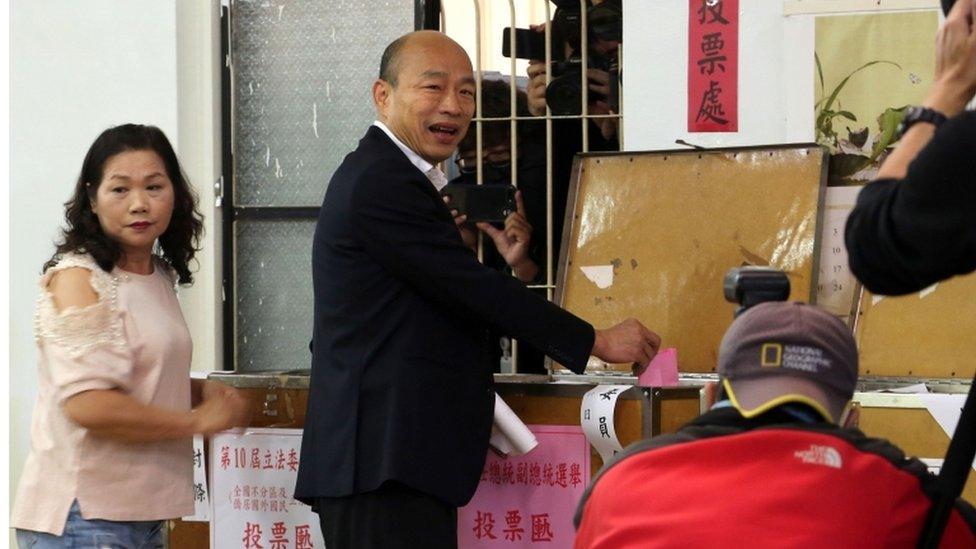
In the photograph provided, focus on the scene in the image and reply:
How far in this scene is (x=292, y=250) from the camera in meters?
6.02

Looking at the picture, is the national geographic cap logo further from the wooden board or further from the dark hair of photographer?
the wooden board

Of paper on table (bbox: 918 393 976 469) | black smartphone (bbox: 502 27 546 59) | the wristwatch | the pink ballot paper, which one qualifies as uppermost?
black smartphone (bbox: 502 27 546 59)

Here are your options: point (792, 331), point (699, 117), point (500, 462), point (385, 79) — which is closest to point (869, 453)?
point (792, 331)

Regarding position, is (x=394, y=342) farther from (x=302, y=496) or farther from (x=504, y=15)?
(x=504, y=15)

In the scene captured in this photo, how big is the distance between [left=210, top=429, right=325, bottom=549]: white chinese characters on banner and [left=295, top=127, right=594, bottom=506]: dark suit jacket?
49 centimetres

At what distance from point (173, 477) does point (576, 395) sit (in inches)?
39.1

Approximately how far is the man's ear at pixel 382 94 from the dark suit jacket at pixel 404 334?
281 millimetres

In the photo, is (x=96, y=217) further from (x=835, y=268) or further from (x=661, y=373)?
(x=835, y=268)

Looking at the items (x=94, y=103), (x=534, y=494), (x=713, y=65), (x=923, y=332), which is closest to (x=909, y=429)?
(x=923, y=332)

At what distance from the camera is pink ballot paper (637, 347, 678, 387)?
3.54 metres

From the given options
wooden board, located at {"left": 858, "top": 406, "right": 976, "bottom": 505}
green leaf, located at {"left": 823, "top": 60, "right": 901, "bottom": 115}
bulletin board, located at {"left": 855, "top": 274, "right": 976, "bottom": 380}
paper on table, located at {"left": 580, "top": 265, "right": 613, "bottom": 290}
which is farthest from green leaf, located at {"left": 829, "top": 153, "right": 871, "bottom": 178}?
wooden board, located at {"left": 858, "top": 406, "right": 976, "bottom": 505}

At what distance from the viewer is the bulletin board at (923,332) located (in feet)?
13.7

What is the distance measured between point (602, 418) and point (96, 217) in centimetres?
129

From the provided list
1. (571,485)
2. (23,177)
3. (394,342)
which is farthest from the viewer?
(23,177)
